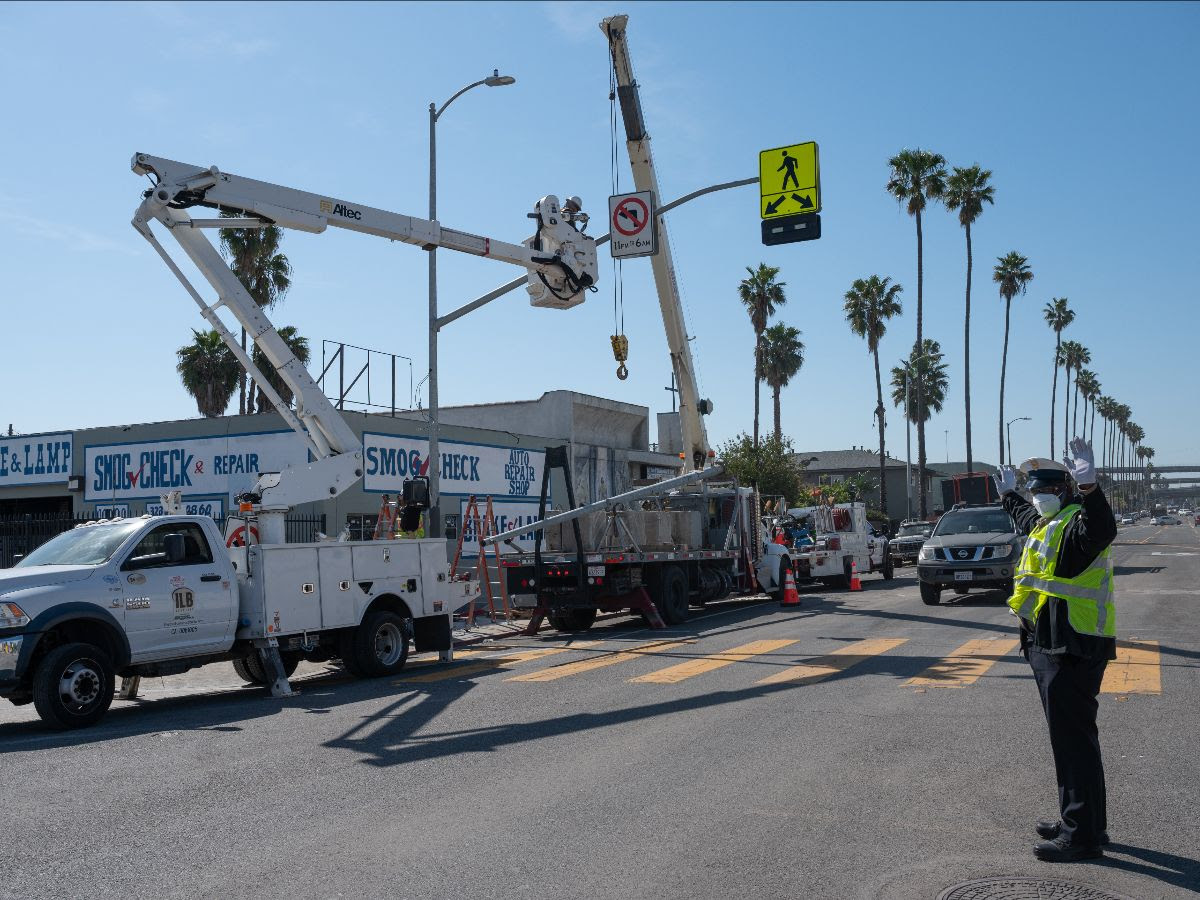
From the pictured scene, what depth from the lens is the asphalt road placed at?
5430 mm

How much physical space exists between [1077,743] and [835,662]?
25.7 feet

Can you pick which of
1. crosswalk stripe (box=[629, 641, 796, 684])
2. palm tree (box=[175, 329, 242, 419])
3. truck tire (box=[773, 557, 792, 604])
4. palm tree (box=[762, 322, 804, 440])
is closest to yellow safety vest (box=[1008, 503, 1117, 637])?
crosswalk stripe (box=[629, 641, 796, 684])

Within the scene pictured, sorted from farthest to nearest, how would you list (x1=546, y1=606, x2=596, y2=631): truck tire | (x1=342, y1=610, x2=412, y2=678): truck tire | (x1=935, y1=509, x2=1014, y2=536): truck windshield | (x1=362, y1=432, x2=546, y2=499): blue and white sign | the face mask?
1. (x1=362, y1=432, x2=546, y2=499): blue and white sign
2. (x1=935, y1=509, x2=1014, y2=536): truck windshield
3. (x1=546, y1=606, x2=596, y2=631): truck tire
4. (x1=342, y1=610, x2=412, y2=678): truck tire
5. the face mask

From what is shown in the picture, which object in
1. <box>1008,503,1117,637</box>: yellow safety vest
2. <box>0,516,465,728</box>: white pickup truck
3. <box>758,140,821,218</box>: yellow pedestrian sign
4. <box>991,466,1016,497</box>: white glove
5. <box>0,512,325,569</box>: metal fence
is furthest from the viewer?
<box>0,512,325,569</box>: metal fence

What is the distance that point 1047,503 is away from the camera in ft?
19.6

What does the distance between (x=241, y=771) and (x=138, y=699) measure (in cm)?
544

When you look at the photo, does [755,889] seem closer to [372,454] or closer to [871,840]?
[871,840]

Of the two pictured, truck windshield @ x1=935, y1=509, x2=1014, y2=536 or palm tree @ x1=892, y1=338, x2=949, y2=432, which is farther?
palm tree @ x1=892, y1=338, x2=949, y2=432

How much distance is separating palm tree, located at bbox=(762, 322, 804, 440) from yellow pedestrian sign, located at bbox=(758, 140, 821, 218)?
47.6 meters

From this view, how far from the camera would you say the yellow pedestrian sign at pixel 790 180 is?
1744 cm

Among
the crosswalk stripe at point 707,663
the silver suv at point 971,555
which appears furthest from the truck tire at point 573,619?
the silver suv at point 971,555

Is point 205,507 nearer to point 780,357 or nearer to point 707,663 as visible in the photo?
point 707,663

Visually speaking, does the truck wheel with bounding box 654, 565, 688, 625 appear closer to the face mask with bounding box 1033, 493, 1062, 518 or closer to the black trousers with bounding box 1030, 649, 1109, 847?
the face mask with bounding box 1033, 493, 1062, 518

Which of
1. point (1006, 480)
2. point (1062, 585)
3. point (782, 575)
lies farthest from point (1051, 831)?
point (782, 575)
